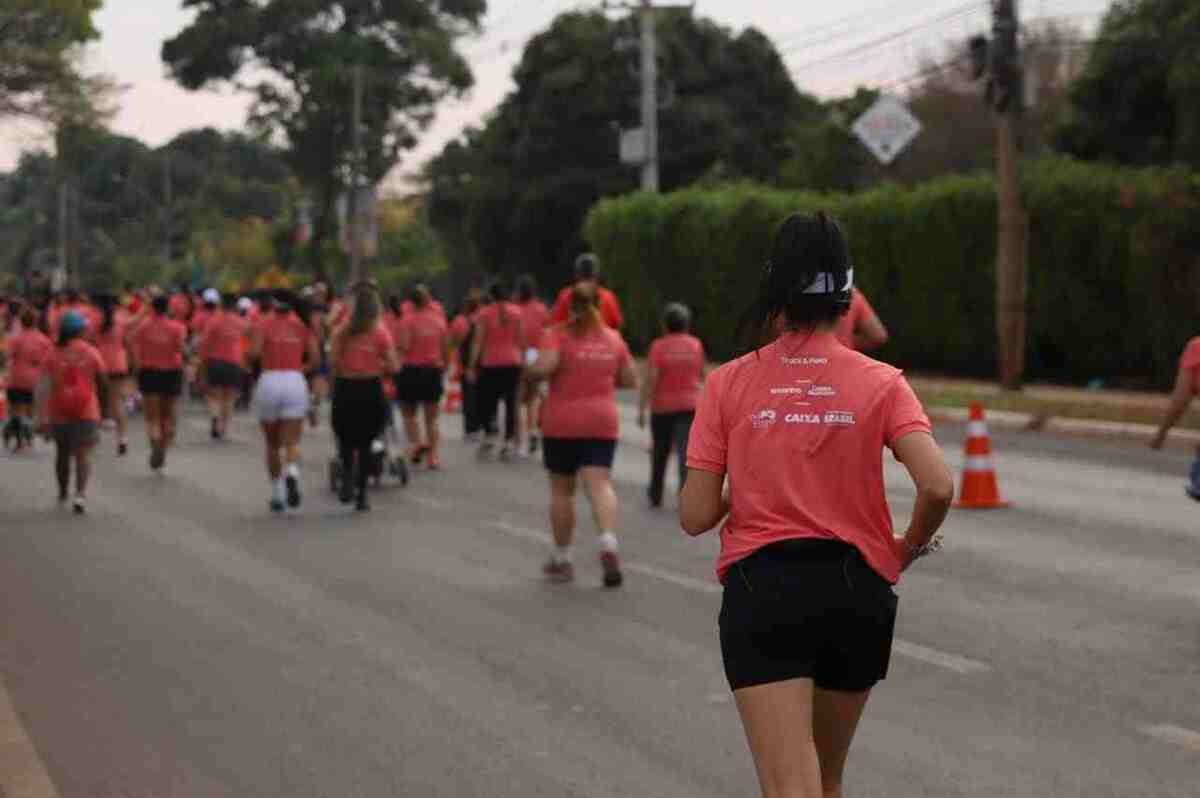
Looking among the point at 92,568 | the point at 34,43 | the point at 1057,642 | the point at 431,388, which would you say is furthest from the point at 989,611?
the point at 34,43

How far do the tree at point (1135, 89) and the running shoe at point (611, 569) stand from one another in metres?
25.6

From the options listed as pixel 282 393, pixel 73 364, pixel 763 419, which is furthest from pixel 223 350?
pixel 763 419

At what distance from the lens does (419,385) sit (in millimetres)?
21719

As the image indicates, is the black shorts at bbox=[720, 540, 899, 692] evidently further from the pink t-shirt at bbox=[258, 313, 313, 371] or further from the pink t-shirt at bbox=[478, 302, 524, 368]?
the pink t-shirt at bbox=[478, 302, 524, 368]

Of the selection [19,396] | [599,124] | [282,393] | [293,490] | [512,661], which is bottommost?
[512,661]

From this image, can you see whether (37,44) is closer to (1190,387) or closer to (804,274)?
(1190,387)

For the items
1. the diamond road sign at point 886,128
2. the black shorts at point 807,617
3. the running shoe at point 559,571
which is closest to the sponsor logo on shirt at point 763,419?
the black shorts at point 807,617

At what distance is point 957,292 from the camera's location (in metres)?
34.9

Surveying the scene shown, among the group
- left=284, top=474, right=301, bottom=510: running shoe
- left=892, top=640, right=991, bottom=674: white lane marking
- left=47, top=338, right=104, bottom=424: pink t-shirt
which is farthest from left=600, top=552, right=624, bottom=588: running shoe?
left=47, top=338, right=104, bottom=424: pink t-shirt

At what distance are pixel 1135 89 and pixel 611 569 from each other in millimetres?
27683

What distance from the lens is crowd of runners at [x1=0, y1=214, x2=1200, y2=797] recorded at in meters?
4.83

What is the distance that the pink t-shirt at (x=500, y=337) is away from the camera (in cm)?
2250

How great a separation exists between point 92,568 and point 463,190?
58336mm

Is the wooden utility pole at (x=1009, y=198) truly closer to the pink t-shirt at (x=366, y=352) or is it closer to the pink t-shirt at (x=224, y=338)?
the pink t-shirt at (x=224, y=338)
